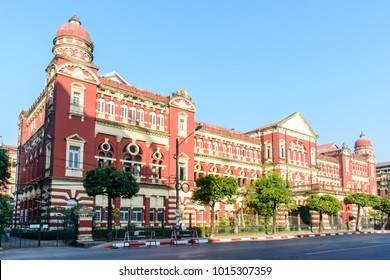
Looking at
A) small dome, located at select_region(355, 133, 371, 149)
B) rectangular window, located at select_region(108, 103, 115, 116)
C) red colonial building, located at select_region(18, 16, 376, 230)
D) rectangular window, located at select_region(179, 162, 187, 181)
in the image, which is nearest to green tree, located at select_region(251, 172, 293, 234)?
red colonial building, located at select_region(18, 16, 376, 230)

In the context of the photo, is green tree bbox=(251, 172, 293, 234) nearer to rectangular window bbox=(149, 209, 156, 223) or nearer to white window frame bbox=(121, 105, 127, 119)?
rectangular window bbox=(149, 209, 156, 223)

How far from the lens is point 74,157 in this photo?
34.3 metres

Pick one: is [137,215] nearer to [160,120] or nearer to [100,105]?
[160,120]

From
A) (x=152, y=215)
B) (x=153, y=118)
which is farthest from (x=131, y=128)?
(x=152, y=215)

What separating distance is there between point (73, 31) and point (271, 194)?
25723 mm

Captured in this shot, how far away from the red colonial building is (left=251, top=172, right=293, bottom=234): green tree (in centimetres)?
629

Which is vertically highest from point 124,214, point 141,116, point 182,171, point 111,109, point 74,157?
point 111,109

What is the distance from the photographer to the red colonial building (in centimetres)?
3391

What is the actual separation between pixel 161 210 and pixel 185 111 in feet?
37.1

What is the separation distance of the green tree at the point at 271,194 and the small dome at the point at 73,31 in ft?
77.2

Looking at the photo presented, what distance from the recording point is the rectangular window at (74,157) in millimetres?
33969

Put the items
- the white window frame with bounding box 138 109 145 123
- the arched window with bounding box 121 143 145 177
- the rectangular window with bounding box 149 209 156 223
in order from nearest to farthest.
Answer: the arched window with bounding box 121 143 145 177 < the rectangular window with bounding box 149 209 156 223 < the white window frame with bounding box 138 109 145 123

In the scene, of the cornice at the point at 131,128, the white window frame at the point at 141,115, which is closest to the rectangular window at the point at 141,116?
the white window frame at the point at 141,115
